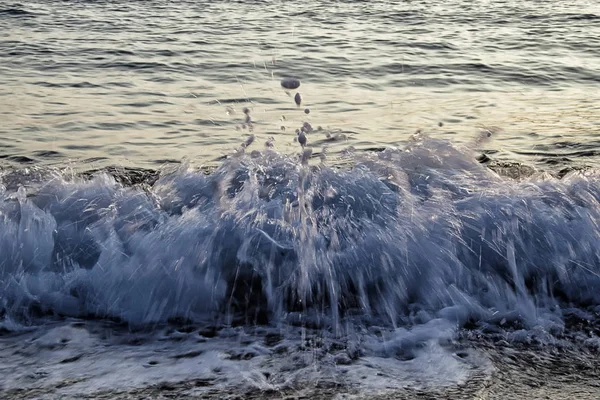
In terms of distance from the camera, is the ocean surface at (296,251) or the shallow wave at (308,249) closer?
the ocean surface at (296,251)

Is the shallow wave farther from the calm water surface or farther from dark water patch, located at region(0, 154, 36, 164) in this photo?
the calm water surface

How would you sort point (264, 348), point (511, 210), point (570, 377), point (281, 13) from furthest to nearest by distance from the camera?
1. point (281, 13)
2. point (511, 210)
3. point (264, 348)
4. point (570, 377)

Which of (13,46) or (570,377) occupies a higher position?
(13,46)

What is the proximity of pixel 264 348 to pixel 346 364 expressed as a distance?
1.15 feet

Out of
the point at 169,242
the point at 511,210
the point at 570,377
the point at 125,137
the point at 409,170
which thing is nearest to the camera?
the point at 570,377

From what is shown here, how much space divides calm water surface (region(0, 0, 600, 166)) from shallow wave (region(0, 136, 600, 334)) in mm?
1766

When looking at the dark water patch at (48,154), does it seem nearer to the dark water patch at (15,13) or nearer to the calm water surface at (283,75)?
the calm water surface at (283,75)

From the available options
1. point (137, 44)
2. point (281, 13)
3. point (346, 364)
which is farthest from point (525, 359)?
point (281, 13)

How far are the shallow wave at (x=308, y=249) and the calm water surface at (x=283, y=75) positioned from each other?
1766 millimetres

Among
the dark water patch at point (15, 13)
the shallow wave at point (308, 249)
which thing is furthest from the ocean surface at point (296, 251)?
the dark water patch at point (15, 13)

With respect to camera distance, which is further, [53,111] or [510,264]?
[53,111]

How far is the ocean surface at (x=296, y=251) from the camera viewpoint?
321 cm

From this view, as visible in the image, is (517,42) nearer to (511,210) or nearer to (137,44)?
(137,44)

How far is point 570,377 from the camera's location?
3133mm
